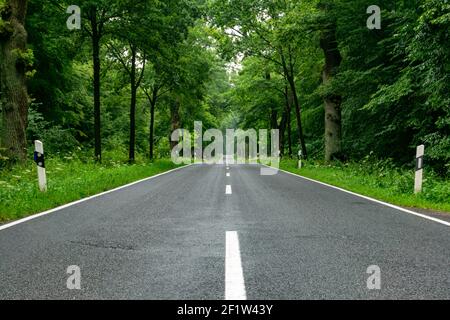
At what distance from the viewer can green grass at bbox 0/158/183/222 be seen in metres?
7.80

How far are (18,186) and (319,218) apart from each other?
7.16 meters

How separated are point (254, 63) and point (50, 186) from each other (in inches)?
1054

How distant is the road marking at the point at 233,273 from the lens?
3.32 meters

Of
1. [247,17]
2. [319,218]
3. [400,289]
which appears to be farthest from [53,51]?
[400,289]

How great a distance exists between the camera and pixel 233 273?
3879 mm

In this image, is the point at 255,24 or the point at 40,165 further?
the point at 255,24

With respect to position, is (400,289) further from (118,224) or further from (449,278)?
(118,224)

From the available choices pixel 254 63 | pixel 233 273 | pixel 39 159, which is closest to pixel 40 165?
pixel 39 159

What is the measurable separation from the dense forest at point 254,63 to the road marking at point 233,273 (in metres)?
8.60

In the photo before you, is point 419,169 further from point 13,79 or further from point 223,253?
point 13,79

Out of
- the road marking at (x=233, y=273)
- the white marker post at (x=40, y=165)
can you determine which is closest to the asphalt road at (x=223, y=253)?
the road marking at (x=233, y=273)

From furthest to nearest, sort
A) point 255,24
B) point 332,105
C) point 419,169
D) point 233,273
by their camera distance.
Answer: point 255,24, point 332,105, point 419,169, point 233,273

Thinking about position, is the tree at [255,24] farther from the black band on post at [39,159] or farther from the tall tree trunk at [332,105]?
the black band on post at [39,159]

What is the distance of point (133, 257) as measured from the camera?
4.50 metres
